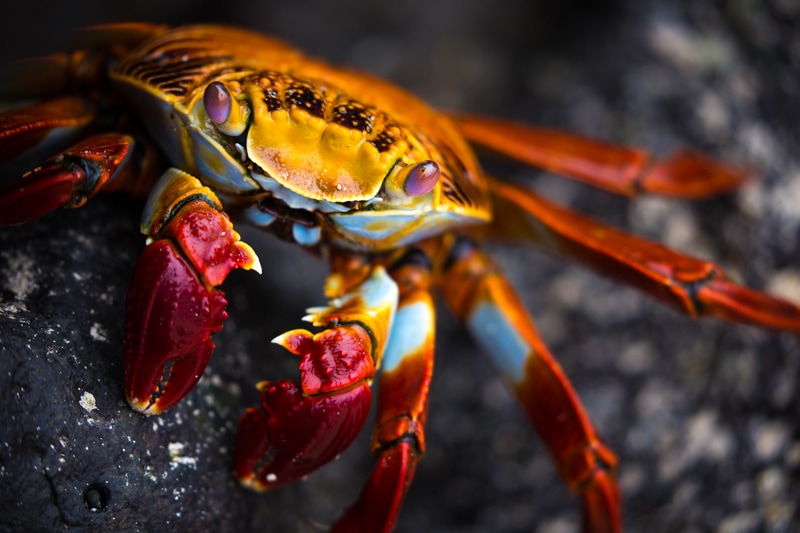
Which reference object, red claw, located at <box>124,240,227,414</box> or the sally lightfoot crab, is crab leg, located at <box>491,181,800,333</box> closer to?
the sally lightfoot crab

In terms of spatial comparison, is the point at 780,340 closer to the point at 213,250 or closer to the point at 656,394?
the point at 656,394

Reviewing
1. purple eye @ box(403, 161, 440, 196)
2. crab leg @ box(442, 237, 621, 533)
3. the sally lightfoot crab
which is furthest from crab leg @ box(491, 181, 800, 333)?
purple eye @ box(403, 161, 440, 196)

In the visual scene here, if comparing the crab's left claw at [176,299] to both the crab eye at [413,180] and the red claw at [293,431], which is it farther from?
the crab eye at [413,180]

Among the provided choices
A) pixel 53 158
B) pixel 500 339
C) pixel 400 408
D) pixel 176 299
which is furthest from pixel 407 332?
pixel 53 158

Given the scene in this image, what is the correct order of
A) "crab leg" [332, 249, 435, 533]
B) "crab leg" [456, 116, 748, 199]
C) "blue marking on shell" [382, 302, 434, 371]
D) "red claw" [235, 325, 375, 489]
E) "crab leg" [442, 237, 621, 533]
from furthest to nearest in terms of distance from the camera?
"crab leg" [456, 116, 748, 199] → "crab leg" [442, 237, 621, 533] → "blue marking on shell" [382, 302, 434, 371] → "crab leg" [332, 249, 435, 533] → "red claw" [235, 325, 375, 489]

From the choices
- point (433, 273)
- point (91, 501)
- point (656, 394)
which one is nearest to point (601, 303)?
point (656, 394)

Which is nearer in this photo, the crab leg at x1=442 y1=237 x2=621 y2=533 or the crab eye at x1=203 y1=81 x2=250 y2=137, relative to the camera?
the crab eye at x1=203 y1=81 x2=250 y2=137

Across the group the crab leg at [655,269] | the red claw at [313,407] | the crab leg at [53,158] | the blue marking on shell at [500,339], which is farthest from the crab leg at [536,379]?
the crab leg at [53,158]

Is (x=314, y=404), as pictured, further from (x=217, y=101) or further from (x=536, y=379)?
(x=536, y=379)
